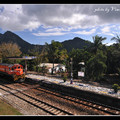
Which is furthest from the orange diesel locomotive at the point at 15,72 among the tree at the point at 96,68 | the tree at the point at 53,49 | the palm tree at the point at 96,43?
the palm tree at the point at 96,43

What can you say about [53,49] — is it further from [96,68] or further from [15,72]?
[15,72]

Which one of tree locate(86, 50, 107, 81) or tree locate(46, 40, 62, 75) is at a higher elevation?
tree locate(46, 40, 62, 75)

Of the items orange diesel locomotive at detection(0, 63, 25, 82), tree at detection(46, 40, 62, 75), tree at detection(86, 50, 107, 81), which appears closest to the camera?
orange diesel locomotive at detection(0, 63, 25, 82)

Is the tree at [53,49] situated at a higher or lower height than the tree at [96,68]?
higher

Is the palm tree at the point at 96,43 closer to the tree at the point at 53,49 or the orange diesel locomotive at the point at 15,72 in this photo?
the tree at the point at 53,49

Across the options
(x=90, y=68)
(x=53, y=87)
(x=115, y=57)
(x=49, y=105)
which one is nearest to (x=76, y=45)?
(x=115, y=57)

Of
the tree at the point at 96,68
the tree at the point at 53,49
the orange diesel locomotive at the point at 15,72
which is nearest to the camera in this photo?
the orange diesel locomotive at the point at 15,72

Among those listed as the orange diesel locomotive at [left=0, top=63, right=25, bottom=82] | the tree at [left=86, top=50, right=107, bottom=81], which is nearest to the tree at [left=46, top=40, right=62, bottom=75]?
the tree at [left=86, top=50, right=107, bottom=81]

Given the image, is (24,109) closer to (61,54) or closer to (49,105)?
(49,105)

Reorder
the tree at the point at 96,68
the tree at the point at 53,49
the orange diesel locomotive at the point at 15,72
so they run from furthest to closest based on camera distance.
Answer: the tree at the point at 53,49
the tree at the point at 96,68
the orange diesel locomotive at the point at 15,72

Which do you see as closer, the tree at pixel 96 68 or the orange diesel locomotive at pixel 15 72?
the orange diesel locomotive at pixel 15 72

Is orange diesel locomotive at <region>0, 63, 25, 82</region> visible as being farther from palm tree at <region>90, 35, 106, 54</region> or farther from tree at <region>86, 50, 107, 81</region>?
palm tree at <region>90, 35, 106, 54</region>

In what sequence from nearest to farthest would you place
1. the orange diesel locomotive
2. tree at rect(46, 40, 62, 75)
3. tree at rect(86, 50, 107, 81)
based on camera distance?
1. the orange diesel locomotive
2. tree at rect(86, 50, 107, 81)
3. tree at rect(46, 40, 62, 75)

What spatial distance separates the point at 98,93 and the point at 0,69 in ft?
70.7
